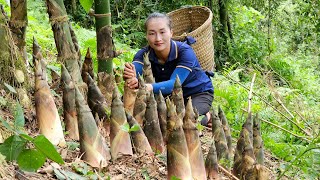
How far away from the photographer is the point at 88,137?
6.91ft

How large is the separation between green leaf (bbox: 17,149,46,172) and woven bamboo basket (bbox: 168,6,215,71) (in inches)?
150

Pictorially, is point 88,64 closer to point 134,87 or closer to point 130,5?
point 134,87

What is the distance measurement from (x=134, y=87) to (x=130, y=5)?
5.78 metres

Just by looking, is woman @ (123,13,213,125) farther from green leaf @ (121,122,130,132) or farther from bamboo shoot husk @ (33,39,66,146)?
bamboo shoot husk @ (33,39,66,146)

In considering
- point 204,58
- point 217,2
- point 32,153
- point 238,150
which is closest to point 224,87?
point 204,58

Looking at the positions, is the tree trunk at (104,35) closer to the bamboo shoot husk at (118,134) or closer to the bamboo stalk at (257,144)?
the bamboo shoot husk at (118,134)

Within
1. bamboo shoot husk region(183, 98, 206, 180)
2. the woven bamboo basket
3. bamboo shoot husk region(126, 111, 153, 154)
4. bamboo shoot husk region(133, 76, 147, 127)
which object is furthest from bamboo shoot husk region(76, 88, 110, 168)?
the woven bamboo basket

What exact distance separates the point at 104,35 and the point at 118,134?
3.09ft

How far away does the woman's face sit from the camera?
12.3ft

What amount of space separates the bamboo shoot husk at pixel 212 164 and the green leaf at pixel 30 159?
1236mm

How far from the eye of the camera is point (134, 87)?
3.08 meters

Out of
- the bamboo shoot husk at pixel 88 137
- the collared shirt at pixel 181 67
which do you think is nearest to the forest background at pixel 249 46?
the collared shirt at pixel 181 67

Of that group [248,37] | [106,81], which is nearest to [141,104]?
[106,81]

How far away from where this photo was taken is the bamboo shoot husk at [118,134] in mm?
2246
